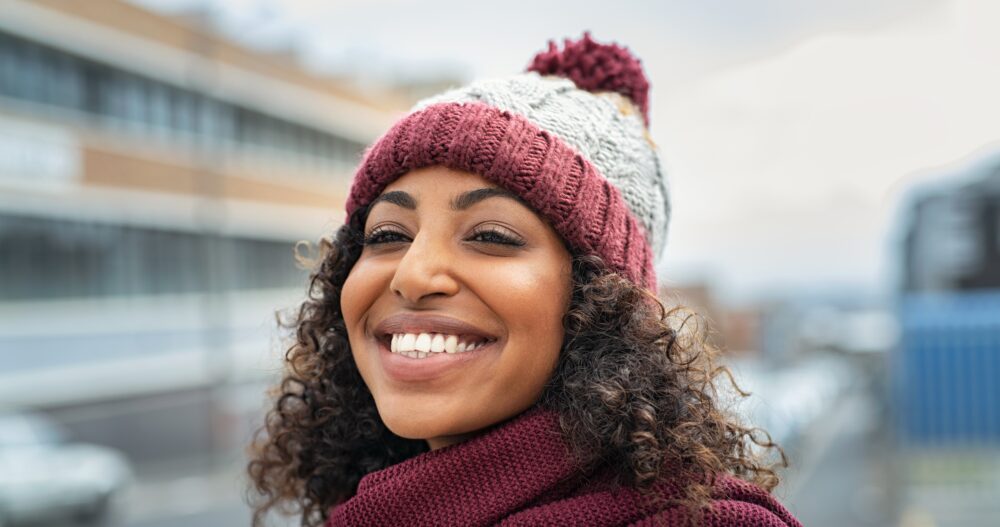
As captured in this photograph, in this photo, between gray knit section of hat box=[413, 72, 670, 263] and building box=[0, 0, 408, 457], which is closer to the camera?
gray knit section of hat box=[413, 72, 670, 263]

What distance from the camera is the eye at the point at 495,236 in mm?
1822

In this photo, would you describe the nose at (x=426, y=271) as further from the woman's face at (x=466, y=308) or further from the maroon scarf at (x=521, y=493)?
the maroon scarf at (x=521, y=493)

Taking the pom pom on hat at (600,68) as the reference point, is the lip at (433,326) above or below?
below

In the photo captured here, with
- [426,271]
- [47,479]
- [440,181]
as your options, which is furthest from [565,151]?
[47,479]

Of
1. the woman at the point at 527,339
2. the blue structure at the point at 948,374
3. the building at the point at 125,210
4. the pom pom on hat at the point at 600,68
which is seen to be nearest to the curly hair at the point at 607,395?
the woman at the point at 527,339

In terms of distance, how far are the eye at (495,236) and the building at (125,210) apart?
51.3ft

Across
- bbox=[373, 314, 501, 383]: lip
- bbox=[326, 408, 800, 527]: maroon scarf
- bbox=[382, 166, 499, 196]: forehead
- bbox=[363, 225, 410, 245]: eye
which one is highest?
bbox=[382, 166, 499, 196]: forehead

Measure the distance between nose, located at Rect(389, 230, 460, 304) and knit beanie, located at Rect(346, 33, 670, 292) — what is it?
0.15 meters

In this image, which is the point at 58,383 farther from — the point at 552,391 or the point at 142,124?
the point at 552,391

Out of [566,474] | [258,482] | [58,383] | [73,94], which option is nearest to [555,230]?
[566,474]

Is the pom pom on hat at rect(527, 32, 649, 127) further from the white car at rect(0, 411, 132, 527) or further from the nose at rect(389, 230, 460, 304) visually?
the white car at rect(0, 411, 132, 527)

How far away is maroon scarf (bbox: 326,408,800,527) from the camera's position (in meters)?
1.73

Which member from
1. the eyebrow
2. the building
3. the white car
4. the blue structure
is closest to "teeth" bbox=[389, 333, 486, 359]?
the eyebrow

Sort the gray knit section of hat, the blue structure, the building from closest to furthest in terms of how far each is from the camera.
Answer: the gray knit section of hat < the blue structure < the building
